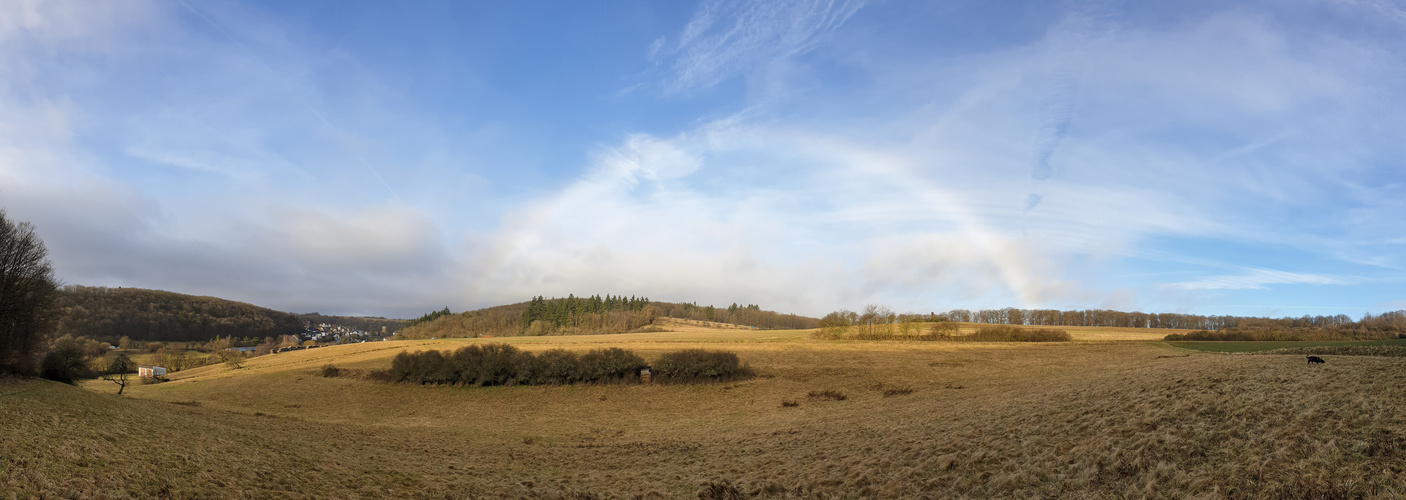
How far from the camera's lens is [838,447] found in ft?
57.6

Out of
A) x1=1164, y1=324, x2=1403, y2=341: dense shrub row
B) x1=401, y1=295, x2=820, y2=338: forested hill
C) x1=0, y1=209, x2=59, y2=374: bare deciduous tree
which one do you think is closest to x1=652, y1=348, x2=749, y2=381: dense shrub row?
x1=0, y1=209, x2=59, y2=374: bare deciduous tree

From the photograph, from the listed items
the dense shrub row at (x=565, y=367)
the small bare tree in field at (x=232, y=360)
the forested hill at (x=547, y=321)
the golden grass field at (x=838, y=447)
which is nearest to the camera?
the golden grass field at (x=838, y=447)

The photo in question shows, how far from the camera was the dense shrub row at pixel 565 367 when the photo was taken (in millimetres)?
A: 41312

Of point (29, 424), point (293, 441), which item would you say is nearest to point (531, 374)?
point (293, 441)

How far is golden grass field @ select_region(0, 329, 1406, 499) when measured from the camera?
10234 millimetres

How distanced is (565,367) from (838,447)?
97.4 feet

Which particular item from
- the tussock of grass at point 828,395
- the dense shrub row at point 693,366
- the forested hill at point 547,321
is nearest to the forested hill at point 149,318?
the forested hill at point 547,321

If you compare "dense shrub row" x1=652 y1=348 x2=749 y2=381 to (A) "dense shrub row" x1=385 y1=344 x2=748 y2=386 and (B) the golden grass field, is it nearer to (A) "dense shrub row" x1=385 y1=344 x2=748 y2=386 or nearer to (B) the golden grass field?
(A) "dense shrub row" x1=385 y1=344 x2=748 y2=386

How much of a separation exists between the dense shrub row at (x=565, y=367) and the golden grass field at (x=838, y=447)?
11.5 meters

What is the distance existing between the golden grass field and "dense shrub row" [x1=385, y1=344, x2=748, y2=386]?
37.7 feet

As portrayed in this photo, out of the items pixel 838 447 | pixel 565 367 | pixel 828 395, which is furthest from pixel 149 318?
pixel 838 447

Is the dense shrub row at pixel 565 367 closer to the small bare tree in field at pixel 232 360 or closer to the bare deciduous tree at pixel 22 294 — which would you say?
the bare deciduous tree at pixel 22 294

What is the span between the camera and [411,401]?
38781 mm

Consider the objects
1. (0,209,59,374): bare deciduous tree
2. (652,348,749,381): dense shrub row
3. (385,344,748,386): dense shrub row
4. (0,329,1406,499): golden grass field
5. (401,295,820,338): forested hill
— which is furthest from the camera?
(401,295,820,338): forested hill
